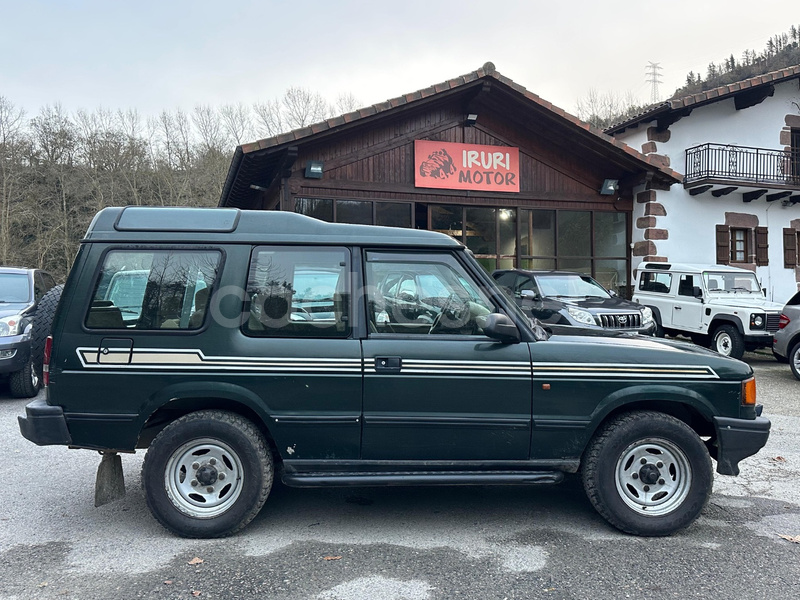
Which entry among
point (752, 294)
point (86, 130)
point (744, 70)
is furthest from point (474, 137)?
point (744, 70)

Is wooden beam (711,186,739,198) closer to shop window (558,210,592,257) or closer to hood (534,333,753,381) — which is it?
shop window (558,210,592,257)

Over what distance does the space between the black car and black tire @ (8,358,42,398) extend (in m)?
6.71

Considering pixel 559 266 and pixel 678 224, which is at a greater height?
pixel 678 224

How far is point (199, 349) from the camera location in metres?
3.57

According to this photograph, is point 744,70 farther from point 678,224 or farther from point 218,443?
point 218,443

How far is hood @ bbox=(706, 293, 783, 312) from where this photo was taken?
36.2 feet

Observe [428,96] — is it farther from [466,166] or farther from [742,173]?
[742,173]

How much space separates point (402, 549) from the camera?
3.44 m

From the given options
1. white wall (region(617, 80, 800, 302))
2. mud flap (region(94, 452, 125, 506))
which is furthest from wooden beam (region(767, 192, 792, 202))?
mud flap (region(94, 452, 125, 506))

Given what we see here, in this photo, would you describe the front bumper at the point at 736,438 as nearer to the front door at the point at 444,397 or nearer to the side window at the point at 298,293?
the front door at the point at 444,397

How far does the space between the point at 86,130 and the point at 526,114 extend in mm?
27358

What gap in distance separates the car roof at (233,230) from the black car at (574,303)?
18.1 feet

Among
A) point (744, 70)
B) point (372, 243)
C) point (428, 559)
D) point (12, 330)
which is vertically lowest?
point (428, 559)

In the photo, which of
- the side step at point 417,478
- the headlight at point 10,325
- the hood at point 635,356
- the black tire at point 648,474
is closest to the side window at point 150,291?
the side step at point 417,478
